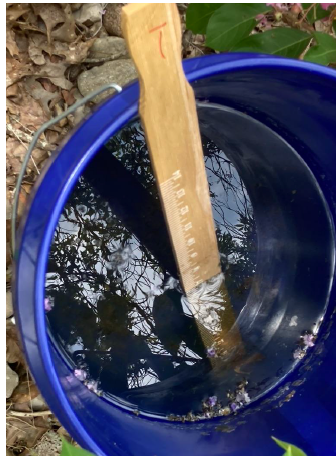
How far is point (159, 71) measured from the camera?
2.25 feet

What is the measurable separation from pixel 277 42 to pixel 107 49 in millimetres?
358

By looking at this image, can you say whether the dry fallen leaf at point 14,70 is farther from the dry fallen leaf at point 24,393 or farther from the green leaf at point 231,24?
the dry fallen leaf at point 24,393

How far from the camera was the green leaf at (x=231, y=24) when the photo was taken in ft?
3.17

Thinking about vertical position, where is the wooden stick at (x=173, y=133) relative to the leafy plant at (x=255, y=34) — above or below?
below

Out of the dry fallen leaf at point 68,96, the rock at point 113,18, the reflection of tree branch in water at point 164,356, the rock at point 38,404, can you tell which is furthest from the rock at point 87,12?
the rock at point 38,404

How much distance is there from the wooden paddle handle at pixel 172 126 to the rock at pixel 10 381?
1.38 ft

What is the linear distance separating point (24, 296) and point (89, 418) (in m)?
0.28

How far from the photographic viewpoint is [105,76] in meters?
1.11

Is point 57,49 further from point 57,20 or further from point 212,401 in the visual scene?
point 212,401

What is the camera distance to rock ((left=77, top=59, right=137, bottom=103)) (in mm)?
1104

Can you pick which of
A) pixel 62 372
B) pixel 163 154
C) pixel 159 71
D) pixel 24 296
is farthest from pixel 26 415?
pixel 159 71

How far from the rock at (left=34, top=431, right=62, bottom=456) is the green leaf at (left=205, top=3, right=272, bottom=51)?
34.9 inches

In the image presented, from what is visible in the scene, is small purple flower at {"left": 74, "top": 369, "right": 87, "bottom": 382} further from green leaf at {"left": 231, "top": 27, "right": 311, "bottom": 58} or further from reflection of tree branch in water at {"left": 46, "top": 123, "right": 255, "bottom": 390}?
green leaf at {"left": 231, "top": 27, "right": 311, "bottom": 58}

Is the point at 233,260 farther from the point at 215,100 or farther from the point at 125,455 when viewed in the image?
the point at 125,455
